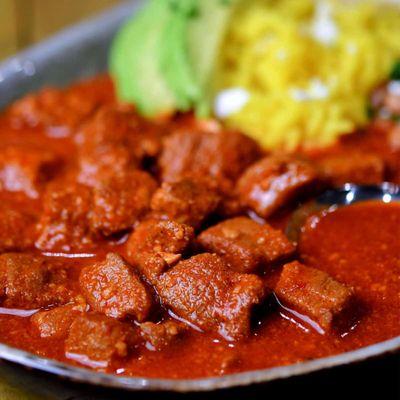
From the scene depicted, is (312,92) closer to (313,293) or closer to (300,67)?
(300,67)

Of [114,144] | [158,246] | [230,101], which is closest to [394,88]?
[230,101]

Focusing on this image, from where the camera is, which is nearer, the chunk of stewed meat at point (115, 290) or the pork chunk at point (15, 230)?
the chunk of stewed meat at point (115, 290)

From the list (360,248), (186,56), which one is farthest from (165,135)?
(360,248)

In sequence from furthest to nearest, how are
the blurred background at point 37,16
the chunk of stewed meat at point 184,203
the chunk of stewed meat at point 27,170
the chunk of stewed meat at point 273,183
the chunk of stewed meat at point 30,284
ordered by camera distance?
1. the blurred background at point 37,16
2. the chunk of stewed meat at point 27,170
3. the chunk of stewed meat at point 273,183
4. the chunk of stewed meat at point 184,203
5. the chunk of stewed meat at point 30,284

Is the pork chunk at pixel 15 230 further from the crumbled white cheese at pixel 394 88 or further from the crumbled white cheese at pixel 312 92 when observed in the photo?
the crumbled white cheese at pixel 394 88

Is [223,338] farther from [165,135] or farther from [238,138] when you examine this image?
[165,135]

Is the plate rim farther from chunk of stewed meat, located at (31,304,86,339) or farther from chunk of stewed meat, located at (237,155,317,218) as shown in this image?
chunk of stewed meat, located at (237,155,317,218)

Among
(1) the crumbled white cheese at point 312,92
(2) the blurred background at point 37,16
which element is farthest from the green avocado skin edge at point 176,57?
(2) the blurred background at point 37,16
